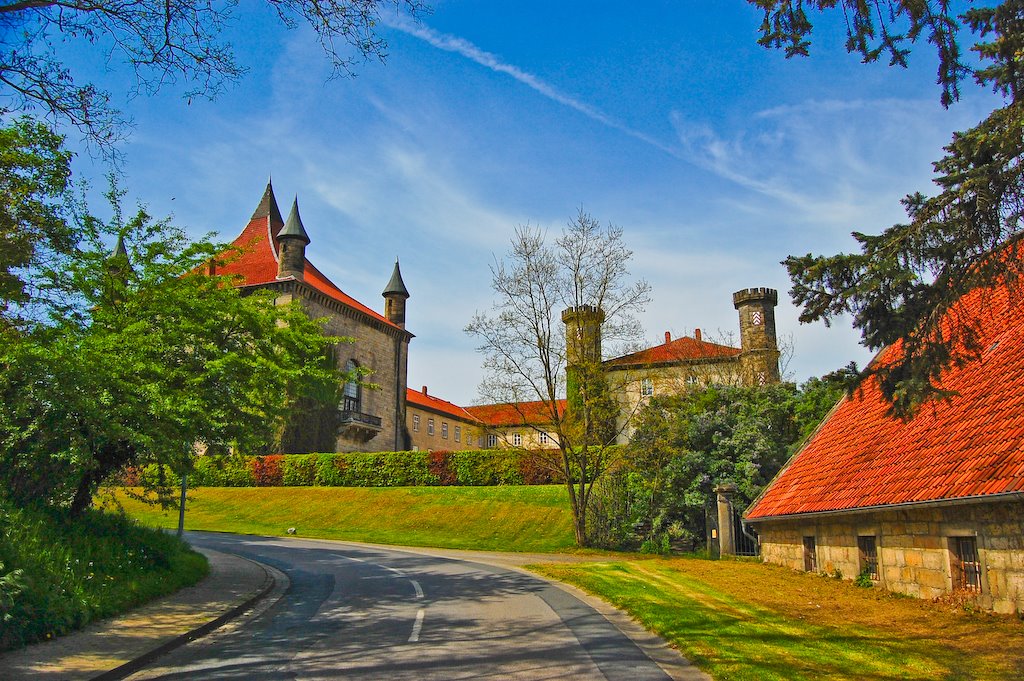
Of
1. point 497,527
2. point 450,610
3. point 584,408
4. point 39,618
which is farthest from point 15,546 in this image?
point 497,527

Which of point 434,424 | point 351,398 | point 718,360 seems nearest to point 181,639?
point 351,398

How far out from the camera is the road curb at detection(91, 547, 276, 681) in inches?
309

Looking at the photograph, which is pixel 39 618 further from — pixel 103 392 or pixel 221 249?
pixel 221 249

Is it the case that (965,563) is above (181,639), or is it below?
above

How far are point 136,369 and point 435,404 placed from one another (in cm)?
6036

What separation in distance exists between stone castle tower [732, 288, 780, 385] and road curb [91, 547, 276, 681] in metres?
42.1

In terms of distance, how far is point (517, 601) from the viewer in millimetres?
12867

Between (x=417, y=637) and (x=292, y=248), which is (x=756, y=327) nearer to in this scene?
(x=292, y=248)

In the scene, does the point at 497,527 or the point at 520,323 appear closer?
the point at 520,323

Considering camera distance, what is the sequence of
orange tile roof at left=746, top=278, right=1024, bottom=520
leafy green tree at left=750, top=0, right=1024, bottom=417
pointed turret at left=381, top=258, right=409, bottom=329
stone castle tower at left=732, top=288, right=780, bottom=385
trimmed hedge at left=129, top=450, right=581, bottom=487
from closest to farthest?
leafy green tree at left=750, top=0, right=1024, bottom=417, orange tile roof at left=746, top=278, right=1024, bottom=520, trimmed hedge at left=129, top=450, right=581, bottom=487, stone castle tower at left=732, top=288, right=780, bottom=385, pointed turret at left=381, top=258, right=409, bottom=329

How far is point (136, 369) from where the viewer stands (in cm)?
1337

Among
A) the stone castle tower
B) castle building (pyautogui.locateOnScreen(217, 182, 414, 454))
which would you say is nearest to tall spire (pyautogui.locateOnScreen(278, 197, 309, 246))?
castle building (pyautogui.locateOnScreen(217, 182, 414, 454))

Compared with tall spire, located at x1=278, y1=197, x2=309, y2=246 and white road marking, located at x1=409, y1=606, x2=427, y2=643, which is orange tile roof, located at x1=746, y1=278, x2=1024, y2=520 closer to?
white road marking, located at x1=409, y1=606, x2=427, y2=643

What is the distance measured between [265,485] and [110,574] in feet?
107
